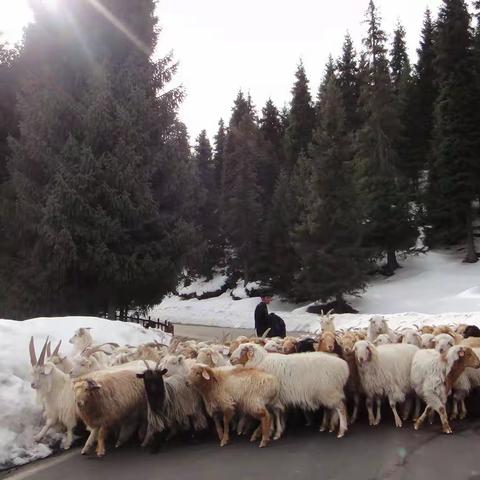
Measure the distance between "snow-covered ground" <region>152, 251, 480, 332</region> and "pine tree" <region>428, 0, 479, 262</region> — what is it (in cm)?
208

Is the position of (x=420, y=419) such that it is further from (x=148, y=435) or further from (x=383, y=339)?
(x=148, y=435)

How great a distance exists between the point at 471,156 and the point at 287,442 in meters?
32.7

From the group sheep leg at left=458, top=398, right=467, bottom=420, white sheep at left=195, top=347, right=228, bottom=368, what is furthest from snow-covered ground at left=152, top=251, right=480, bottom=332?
white sheep at left=195, top=347, right=228, bottom=368

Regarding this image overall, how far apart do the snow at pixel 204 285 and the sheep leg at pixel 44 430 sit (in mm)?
40201

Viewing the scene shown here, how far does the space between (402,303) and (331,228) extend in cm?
563

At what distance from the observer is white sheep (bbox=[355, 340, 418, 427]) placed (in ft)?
26.5

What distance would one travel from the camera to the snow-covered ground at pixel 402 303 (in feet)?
82.1

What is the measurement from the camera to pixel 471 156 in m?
35.9

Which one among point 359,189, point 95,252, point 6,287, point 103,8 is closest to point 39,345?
point 95,252

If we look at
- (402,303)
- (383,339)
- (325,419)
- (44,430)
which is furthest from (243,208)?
(44,430)

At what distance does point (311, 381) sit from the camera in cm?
775

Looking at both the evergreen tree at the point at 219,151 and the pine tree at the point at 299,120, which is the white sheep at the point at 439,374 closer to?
the pine tree at the point at 299,120

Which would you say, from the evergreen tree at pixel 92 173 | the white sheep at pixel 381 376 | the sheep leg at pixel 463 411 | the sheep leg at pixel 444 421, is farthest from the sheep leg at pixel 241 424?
the evergreen tree at pixel 92 173

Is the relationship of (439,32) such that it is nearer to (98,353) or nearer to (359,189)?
(359,189)
